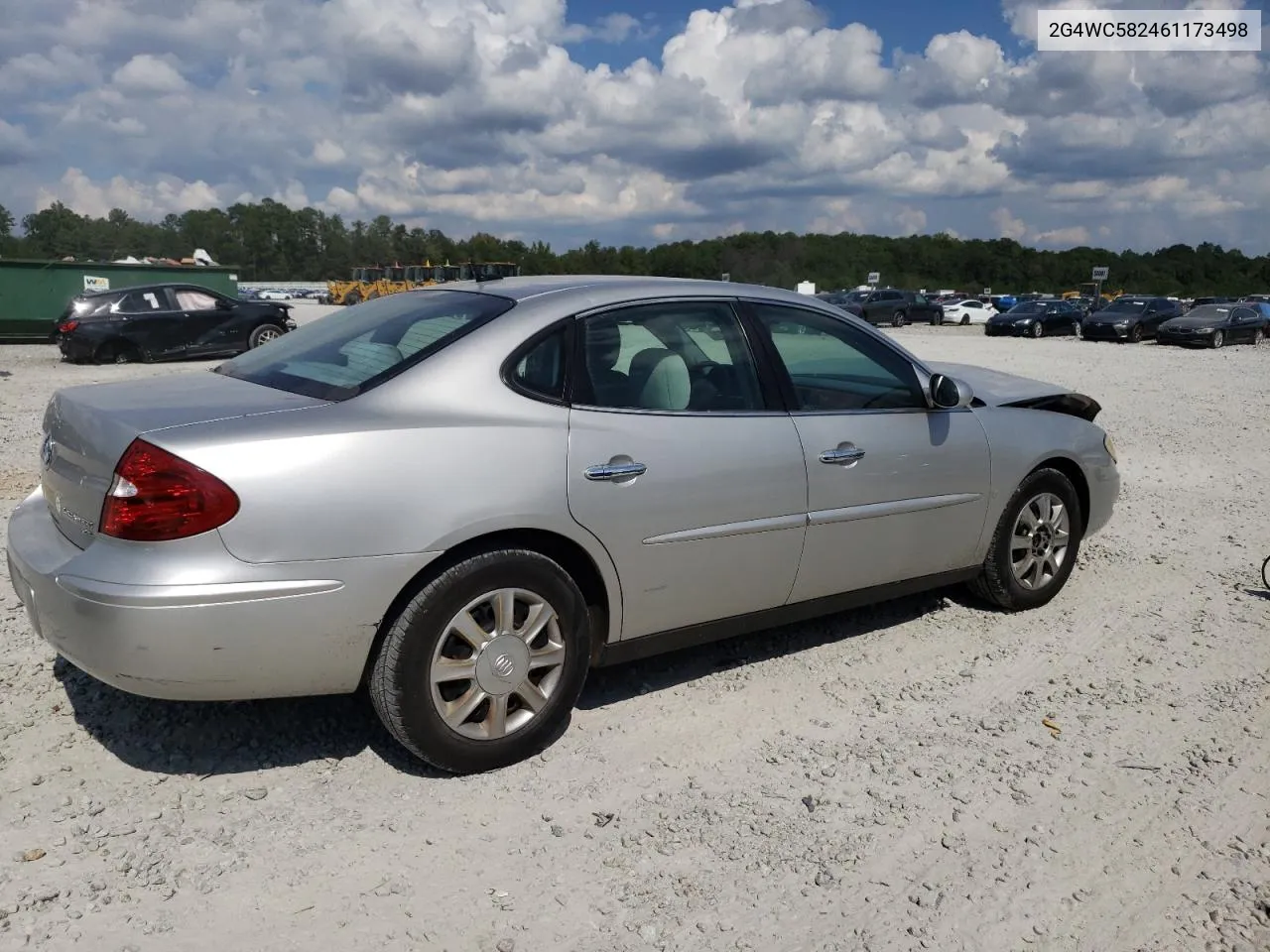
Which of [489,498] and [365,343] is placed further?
[365,343]

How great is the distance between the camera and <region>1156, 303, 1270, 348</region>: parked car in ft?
97.0

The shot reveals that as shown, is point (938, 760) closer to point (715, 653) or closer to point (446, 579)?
point (715, 653)

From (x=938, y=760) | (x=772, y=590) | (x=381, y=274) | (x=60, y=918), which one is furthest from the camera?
(x=381, y=274)

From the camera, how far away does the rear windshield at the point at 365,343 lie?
11.2ft

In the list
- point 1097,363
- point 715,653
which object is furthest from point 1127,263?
point 715,653

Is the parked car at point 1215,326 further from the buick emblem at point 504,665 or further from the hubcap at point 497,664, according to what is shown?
the buick emblem at point 504,665

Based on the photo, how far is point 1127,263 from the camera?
113m

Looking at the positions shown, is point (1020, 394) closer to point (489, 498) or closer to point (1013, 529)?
point (1013, 529)

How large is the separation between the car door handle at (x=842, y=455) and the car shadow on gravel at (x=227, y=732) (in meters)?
1.88

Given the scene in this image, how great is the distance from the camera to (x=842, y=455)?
4.09 m

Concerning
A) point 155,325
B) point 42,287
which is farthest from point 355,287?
point 155,325

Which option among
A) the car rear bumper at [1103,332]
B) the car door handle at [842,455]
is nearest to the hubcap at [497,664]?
the car door handle at [842,455]

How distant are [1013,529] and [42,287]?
2194 centimetres

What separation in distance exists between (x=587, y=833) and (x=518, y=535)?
953mm
